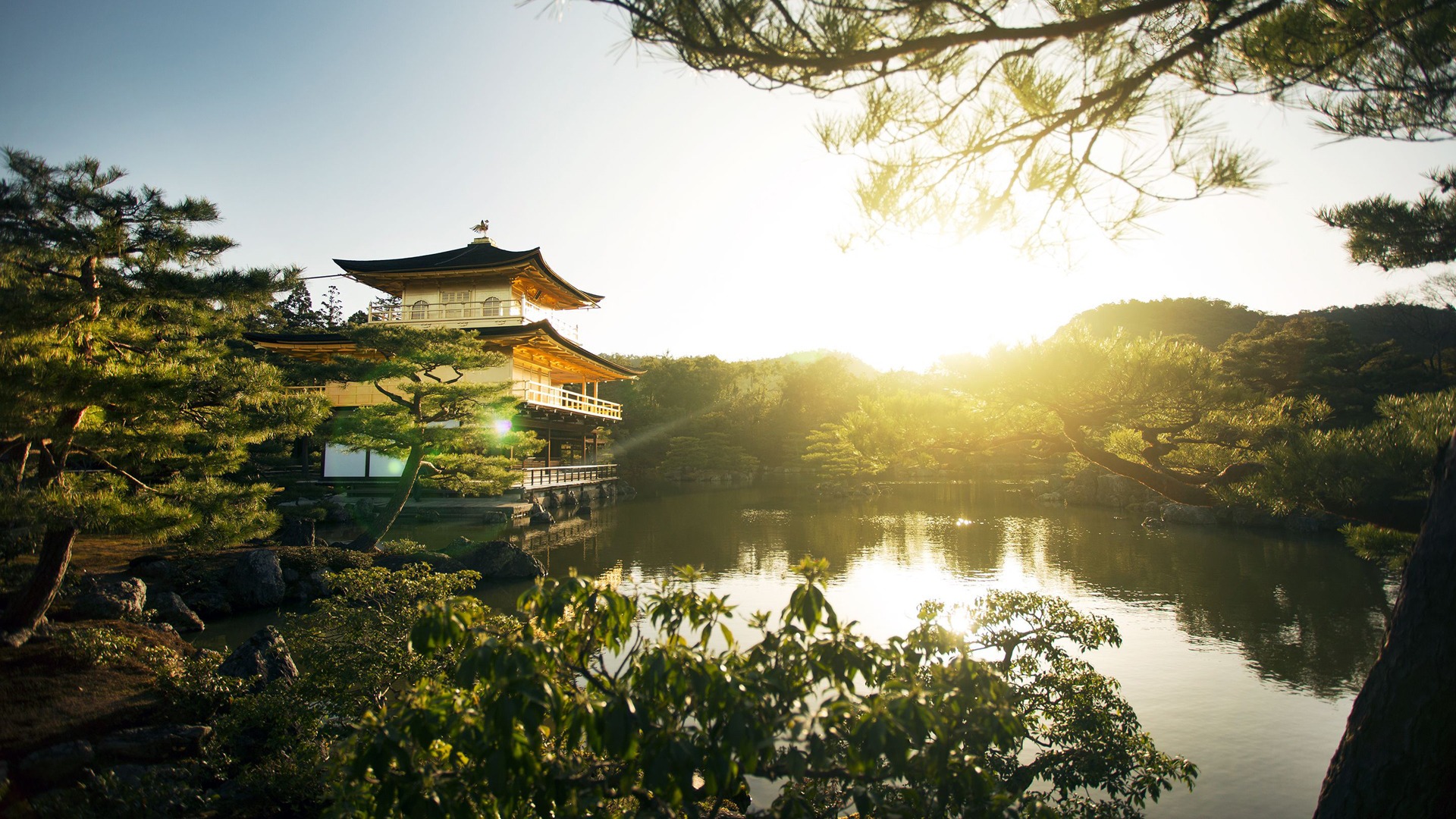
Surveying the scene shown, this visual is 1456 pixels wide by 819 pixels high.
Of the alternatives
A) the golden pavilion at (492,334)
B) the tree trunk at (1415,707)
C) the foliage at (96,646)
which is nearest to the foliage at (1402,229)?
the tree trunk at (1415,707)

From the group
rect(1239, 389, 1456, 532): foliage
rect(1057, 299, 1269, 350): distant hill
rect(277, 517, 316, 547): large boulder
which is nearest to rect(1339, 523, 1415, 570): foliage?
rect(1239, 389, 1456, 532): foliage

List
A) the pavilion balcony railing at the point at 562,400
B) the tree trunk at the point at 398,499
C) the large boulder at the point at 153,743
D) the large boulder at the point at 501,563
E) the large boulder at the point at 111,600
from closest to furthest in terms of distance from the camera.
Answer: the large boulder at the point at 153,743
the large boulder at the point at 111,600
the large boulder at the point at 501,563
the tree trunk at the point at 398,499
the pavilion balcony railing at the point at 562,400

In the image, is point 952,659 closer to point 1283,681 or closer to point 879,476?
point 1283,681

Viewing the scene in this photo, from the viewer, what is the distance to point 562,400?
62.2 ft

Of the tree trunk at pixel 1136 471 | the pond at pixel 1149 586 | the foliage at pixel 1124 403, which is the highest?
the foliage at pixel 1124 403

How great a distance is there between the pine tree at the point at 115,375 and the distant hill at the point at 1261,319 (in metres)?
11.1

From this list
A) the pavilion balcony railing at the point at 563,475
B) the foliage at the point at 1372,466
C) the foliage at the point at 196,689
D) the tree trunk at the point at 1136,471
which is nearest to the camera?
the foliage at the point at 1372,466

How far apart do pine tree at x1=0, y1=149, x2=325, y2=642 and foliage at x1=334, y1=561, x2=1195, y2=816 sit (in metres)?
3.66

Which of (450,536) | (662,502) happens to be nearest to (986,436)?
(450,536)

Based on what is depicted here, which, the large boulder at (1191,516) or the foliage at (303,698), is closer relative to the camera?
the foliage at (303,698)

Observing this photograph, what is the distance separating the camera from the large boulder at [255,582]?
7.40 meters

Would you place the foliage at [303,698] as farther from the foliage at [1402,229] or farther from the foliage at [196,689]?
the foliage at [1402,229]

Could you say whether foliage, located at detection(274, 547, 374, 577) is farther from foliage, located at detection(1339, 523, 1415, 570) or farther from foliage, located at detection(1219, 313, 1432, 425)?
foliage, located at detection(1219, 313, 1432, 425)

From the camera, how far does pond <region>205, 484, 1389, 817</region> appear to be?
4.70 meters
